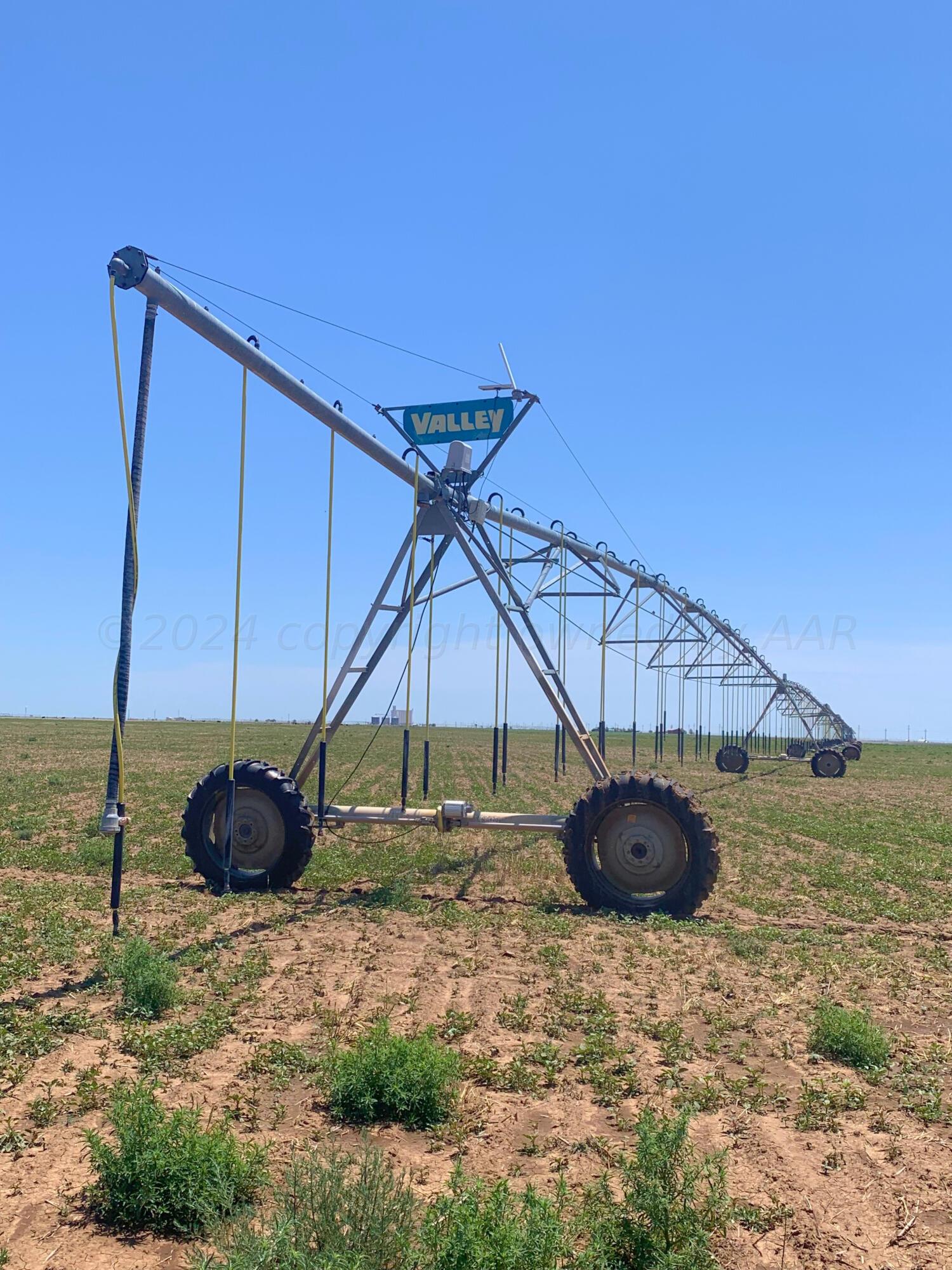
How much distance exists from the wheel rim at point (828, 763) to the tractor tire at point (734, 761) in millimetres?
3040

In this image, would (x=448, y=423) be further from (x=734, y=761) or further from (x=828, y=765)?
(x=828, y=765)

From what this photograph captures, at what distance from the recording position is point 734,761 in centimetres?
4231

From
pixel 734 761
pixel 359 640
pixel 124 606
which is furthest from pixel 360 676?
pixel 734 761

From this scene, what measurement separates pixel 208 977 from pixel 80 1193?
3.53m

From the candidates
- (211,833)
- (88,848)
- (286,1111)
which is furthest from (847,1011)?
(88,848)

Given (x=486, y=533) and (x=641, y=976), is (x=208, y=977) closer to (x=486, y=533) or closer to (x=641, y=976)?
(x=641, y=976)

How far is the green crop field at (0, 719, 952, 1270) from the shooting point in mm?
4531

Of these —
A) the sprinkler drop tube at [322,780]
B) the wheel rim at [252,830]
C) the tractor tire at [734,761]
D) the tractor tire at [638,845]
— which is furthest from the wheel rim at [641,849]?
the tractor tire at [734,761]

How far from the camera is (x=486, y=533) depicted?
14.3 meters

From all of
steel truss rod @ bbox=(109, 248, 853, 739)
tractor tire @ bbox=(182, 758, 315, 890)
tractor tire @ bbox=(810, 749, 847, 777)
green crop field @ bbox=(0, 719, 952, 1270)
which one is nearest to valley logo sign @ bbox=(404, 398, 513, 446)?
steel truss rod @ bbox=(109, 248, 853, 739)

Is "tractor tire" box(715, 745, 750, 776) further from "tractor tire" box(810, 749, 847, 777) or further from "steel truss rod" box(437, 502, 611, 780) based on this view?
"steel truss rod" box(437, 502, 611, 780)

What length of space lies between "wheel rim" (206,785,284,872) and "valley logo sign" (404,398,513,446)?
5241mm

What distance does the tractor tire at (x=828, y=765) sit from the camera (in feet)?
138

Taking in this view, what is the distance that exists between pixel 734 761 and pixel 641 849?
32.5m
